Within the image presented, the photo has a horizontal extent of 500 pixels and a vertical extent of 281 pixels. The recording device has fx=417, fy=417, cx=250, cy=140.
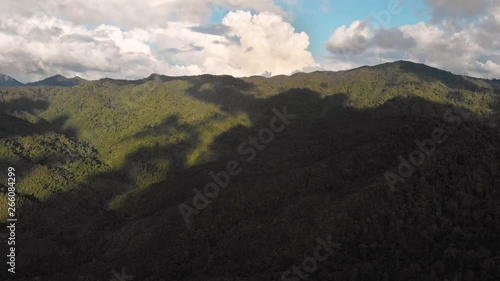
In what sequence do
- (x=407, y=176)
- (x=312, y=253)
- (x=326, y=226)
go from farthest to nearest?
(x=407, y=176)
(x=326, y=226)
(x=312, y=253)

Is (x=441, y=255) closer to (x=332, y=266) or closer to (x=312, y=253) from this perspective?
(x=332, y=266)

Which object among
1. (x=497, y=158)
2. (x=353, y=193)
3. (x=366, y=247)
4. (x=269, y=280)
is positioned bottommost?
(x=269, y=280)

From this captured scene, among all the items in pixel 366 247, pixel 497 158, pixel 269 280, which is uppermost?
pixel 497 158

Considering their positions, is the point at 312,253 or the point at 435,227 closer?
the point at 435,227

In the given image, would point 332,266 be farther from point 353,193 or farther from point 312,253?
point 353,193

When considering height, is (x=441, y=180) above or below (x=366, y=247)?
above

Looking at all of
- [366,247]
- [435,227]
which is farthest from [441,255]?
[366,247]

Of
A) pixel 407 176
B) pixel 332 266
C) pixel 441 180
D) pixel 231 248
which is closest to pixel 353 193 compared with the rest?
pixel 407 176

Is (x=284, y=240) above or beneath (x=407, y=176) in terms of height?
beneath

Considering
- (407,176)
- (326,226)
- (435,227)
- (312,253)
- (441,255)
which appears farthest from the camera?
(407,176)
